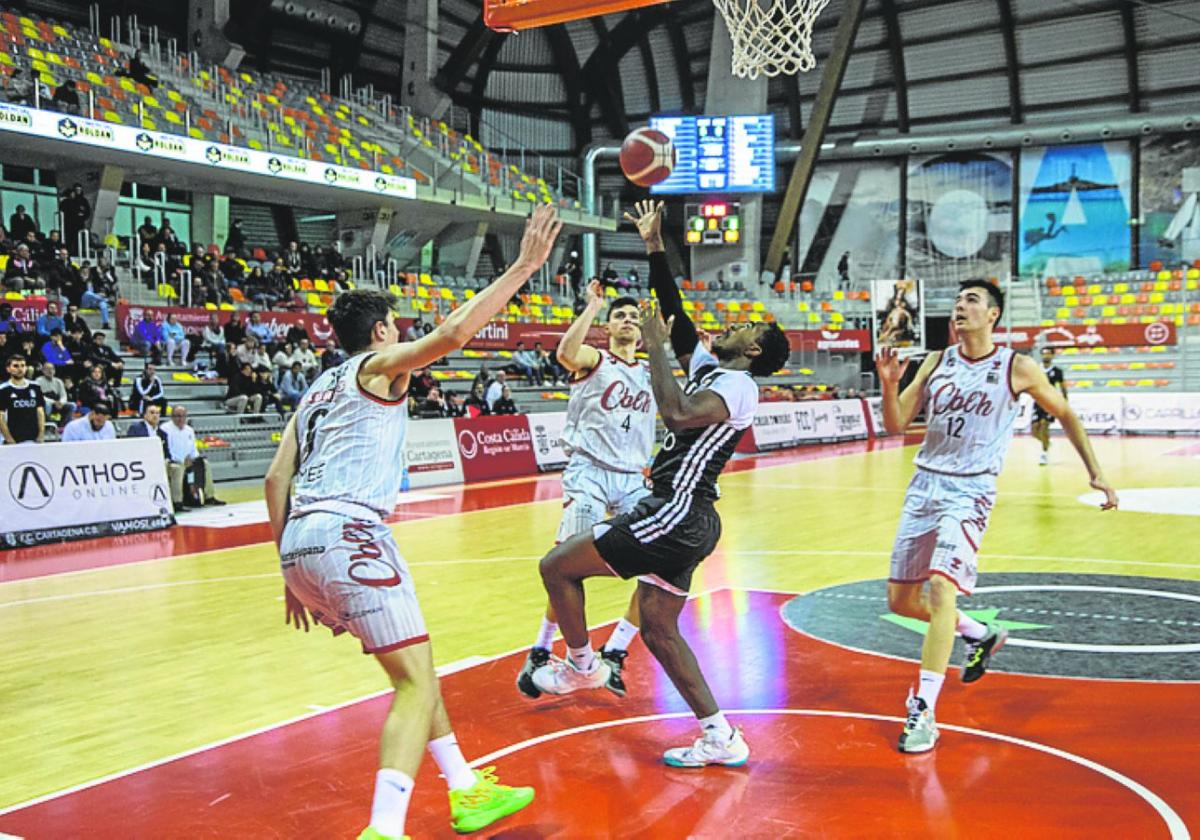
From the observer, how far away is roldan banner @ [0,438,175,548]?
1180cm

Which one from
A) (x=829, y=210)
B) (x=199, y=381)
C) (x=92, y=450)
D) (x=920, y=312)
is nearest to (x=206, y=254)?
(x=199, y=381)

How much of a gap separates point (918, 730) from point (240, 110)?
2756 cm

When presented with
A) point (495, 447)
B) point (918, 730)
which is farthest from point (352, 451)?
point (495, 447)

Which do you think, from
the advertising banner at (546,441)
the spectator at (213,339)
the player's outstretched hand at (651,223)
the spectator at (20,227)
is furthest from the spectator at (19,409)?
the player's outstretched hand at (651,223)

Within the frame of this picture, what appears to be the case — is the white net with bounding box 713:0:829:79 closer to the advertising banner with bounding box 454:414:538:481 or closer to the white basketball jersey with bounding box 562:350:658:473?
the advertising banner with bounding box 454:414:538:481

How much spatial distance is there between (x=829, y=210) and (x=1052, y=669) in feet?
132

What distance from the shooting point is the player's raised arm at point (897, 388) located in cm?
549

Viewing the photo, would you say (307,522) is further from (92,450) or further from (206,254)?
(206,254)

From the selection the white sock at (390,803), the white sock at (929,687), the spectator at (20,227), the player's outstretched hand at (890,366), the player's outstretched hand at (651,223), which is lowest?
the white sock at (929,687)

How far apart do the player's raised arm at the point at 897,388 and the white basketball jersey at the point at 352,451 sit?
2.60m

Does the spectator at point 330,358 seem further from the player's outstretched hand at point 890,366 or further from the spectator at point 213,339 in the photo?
the player's outstretched hand at point 890,366

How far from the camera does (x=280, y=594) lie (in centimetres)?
910

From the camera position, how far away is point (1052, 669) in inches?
245

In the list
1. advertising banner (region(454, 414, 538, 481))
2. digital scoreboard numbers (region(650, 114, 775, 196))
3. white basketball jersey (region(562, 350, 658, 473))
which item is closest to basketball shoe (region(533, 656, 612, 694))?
white basketball jersey (region(562, 350, 658, 473))
